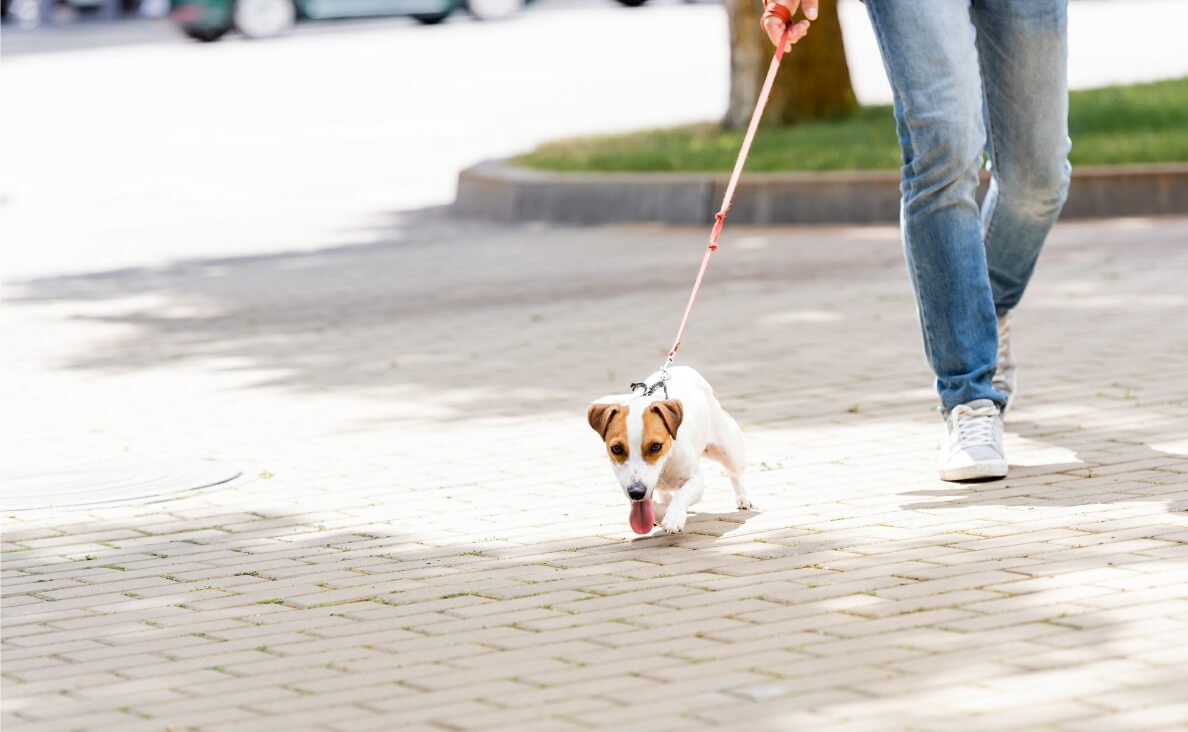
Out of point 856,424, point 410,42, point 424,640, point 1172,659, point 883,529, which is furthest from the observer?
point 410,42

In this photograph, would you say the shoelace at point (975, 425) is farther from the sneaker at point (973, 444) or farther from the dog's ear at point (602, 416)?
the dog's ear at point (602, 416)

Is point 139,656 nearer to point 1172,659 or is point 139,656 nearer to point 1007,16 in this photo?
point 1172,659

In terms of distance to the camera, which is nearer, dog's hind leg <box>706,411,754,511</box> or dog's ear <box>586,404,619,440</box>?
dog's ear <box>586,404,619,440</box>

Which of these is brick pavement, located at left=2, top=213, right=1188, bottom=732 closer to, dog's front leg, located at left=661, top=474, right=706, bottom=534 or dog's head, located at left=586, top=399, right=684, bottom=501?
dog's front leg, located at left=661, top=474, right=706, bottom=534

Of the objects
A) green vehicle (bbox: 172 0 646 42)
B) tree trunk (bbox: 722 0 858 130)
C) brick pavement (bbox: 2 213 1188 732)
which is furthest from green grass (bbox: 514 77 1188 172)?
green vehicle (bbox: 172 0 646 42)

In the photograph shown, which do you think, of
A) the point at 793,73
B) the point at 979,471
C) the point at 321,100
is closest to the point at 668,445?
the point at 979,471

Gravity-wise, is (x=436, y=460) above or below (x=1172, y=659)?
below

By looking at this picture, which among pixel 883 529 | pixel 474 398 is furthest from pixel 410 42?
pixel 883 529

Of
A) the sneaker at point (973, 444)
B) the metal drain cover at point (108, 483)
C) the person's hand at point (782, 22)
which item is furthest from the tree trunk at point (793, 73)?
the sneaker at point (973, 444)

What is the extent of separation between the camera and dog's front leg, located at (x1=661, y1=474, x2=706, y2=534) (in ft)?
16.9

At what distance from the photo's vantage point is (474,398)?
24.7 feet

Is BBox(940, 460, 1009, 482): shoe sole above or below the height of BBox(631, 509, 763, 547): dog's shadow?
above

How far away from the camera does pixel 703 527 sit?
5.30 metres

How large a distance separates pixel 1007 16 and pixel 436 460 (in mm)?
2085
